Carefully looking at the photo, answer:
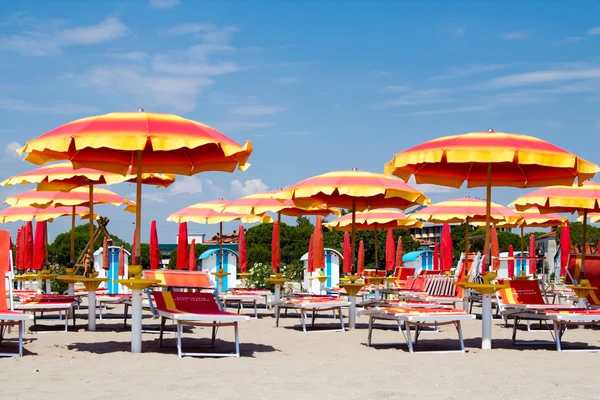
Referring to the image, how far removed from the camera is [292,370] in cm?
693

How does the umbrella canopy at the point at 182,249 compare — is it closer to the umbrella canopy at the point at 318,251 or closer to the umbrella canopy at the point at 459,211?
the umbrella canopy at the point at 318,251

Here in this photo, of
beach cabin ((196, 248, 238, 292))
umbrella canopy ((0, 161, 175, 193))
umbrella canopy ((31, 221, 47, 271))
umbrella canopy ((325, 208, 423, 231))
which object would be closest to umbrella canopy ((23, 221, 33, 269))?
umbrella canopy ((31, 221, 47, 271))

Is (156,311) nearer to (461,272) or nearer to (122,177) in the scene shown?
(122,177)

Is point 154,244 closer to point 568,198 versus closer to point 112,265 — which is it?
point 112,265

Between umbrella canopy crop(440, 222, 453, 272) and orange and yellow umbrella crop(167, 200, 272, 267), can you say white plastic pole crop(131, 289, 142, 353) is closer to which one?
orange and yellow umbrella crop(167, 200, 272, 267)

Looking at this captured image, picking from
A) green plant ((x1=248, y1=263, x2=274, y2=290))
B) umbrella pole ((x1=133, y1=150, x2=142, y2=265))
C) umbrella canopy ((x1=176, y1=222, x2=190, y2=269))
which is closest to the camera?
umbrella pole ((x1=133, y1=150, x2=142, y2=265))

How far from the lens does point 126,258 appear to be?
19688mm

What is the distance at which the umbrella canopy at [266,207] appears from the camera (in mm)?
15000

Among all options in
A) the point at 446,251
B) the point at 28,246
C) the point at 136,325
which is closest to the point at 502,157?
the point at 136,325

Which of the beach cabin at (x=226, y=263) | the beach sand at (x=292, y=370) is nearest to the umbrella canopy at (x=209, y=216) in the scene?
the beach cabin at (x=226, y=263)

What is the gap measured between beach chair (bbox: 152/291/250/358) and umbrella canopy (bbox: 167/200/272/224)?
25.3ft

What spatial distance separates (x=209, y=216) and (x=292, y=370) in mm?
10300

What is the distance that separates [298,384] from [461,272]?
30.5ft

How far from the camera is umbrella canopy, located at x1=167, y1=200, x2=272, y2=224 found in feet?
55.3
